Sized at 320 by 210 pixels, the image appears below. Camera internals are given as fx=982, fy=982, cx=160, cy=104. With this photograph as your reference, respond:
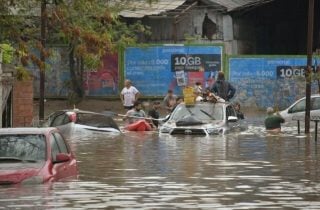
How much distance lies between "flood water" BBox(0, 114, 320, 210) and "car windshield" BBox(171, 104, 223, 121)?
80 centimetres

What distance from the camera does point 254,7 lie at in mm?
46375

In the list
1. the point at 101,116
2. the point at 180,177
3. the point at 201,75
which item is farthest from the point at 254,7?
the point at 180,177

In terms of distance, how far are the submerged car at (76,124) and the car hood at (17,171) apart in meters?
13.1

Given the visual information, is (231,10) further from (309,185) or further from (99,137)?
(309,185)

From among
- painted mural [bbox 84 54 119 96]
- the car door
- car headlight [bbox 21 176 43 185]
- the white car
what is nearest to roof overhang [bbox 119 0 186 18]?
painted mural [bbox 84 54 119 96]

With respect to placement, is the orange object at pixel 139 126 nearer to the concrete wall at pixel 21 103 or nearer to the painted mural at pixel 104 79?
the concrete wall at pixel 21 103

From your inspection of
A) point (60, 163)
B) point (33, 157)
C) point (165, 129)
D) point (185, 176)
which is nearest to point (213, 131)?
point (165, 129)

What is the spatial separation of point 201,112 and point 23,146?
13.5 metres

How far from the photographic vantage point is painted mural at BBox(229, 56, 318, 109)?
141 ft

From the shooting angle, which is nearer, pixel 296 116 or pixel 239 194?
pixel 239 194

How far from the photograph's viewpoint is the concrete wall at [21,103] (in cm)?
2845

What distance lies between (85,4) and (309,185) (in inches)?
189

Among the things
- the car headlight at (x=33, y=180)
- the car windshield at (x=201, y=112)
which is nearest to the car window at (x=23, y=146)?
the car headlight at (x=33, y=180)

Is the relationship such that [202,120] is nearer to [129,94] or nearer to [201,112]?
[201,112]
